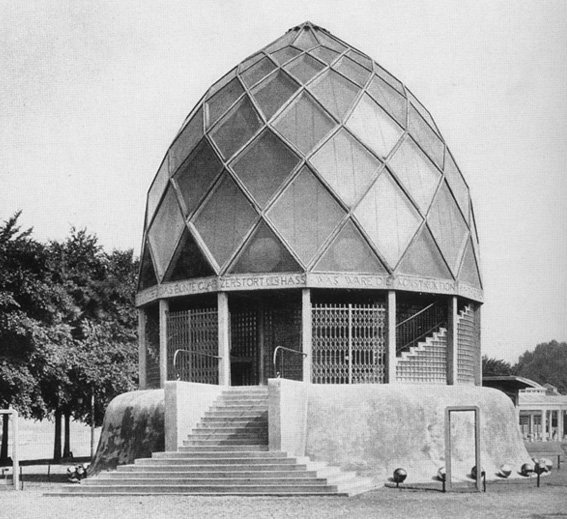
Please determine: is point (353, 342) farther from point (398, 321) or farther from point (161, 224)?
point (161, 224)

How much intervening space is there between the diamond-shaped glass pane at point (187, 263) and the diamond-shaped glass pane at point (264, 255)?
76cm

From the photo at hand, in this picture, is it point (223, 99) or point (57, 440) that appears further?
point (57, 440)

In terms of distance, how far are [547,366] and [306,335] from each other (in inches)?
3871

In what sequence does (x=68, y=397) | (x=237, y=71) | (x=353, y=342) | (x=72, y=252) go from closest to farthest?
(x=353, y=342) < (x=237, y=71) < (x=68, y=397) < (x=72, y=252)

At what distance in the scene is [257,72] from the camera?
23.3 metres

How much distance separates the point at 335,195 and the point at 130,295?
19.3 meters

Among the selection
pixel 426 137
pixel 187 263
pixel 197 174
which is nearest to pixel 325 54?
pixel 426 137

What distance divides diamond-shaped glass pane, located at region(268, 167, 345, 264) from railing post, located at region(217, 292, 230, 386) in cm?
187

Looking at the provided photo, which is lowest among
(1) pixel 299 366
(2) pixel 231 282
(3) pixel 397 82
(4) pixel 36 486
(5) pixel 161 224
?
(4) pixel 36 486

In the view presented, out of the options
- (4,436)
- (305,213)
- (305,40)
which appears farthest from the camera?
(4,436)

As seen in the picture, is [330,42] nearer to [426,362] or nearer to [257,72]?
[257,72]

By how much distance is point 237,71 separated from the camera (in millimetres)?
23938

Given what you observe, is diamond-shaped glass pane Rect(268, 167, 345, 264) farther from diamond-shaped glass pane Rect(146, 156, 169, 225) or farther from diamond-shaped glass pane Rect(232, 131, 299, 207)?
diamond-shaped glass pane Rect(146, 156, 169, 225)

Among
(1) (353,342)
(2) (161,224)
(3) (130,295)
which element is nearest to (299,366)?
(1) (353,342)
